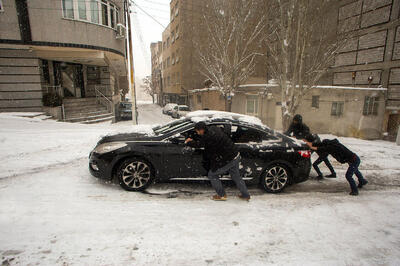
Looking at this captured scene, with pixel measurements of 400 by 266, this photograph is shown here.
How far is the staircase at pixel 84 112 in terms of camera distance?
39.0ft

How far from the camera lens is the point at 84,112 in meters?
12.9

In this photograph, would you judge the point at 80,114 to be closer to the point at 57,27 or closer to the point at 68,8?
the point at 57,27

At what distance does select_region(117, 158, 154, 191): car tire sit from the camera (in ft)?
12.6

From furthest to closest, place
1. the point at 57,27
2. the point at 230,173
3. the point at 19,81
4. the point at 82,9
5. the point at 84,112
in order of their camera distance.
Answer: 1. the point at 84,112
2. the point at 82,9
3. the point at 57,27
4. the point at 19,81
5. the point at 230,173

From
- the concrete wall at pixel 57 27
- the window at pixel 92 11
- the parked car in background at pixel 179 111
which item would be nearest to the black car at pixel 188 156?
the concrete wall at pixel 57 27

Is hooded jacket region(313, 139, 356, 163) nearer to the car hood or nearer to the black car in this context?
the black car

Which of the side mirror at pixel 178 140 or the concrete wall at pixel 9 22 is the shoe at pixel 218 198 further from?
the concrete wall at pixel 9 22

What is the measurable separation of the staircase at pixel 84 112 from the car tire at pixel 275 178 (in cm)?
1113

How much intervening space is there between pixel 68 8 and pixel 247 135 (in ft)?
42.7

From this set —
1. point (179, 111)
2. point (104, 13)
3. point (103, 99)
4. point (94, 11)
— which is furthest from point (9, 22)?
point (179, 111)

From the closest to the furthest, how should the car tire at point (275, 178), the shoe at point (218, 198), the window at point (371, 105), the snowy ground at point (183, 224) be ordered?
the snowy ground at point (183, 224) → the shoe at point (218, 198) → the car tire at point (275, 178) → the window at point (371, 105)

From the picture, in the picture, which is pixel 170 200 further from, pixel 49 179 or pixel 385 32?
pixel 385 32

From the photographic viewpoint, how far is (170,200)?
3.69 m

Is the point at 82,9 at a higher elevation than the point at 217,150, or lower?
higher
